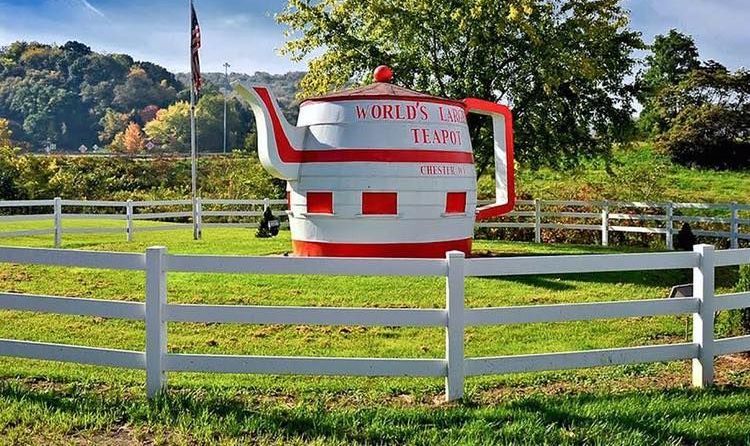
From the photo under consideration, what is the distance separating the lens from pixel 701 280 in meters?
5.22

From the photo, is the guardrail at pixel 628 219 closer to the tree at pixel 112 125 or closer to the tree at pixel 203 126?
the tree at pixel 203 126

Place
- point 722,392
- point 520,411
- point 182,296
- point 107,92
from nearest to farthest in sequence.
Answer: point 520,411
point 722,392
point 182,296
point 107,92

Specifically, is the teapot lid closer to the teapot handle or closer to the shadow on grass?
the teapot handle

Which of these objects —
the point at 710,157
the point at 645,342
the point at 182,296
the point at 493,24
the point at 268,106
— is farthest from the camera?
the point at 710,157

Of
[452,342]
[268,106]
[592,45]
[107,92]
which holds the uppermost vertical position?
[107,92]

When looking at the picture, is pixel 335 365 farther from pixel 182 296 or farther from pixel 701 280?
pixel 182 296

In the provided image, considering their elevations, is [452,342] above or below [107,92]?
below

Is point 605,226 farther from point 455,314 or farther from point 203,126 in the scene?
point 203,126

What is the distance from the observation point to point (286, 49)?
2048 centimetres

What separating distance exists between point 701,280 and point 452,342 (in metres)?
2.01

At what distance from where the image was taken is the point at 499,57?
62.3ft

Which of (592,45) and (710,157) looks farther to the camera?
(710,157)

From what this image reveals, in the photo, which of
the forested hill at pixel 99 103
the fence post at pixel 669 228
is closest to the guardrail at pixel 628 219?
the fence post at pixel 669 228

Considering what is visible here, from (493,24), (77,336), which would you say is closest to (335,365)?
(77,336)
